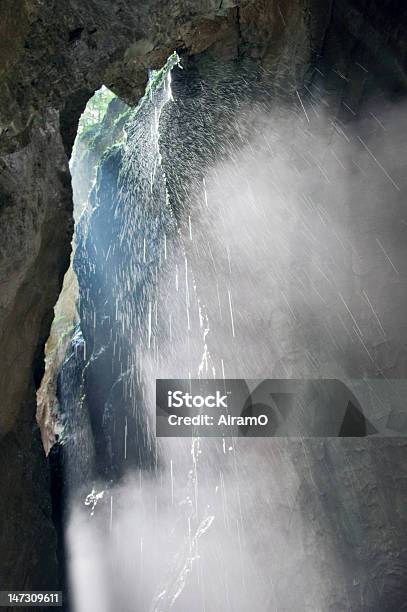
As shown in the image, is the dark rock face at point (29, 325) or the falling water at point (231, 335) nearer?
the dark rock face at point (29, 325)

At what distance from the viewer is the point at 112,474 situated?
37.2 feet

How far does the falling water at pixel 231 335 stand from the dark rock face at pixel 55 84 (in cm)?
72

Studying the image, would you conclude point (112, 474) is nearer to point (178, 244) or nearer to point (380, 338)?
point (178, 244)

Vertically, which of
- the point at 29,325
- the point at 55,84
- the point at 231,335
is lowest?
the point at 29,325

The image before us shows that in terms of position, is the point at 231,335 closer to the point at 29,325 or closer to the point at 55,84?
the point at 29,325

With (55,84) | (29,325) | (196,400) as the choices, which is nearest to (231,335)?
(196,400)

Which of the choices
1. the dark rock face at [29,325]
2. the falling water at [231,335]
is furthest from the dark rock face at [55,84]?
the falling water at [231,335]

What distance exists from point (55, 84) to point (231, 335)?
561 centimetres

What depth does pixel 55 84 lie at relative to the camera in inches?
172

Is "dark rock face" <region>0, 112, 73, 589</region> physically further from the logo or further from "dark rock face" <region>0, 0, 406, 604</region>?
the logo

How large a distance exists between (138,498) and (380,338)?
6.35 meters

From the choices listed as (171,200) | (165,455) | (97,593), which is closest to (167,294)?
(171,200)

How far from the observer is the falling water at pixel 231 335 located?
7559mm

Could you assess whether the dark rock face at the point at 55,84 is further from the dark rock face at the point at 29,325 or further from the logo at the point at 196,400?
the logo at the point at 196,400
